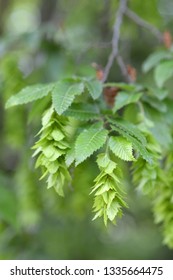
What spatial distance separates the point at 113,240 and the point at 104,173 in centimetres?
375

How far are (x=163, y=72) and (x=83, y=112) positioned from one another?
2.08 feet

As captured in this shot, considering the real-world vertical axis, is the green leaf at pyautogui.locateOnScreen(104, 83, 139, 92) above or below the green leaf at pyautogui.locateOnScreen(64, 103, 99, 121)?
above

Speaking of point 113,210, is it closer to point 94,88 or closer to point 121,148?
point 121,148

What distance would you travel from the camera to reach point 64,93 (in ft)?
5.83

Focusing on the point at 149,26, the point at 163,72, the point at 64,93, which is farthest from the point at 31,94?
the point at 149,26

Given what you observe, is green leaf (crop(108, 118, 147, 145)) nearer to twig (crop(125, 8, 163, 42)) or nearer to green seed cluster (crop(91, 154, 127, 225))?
green seed cluster (crop(91, 154, 127, 225))

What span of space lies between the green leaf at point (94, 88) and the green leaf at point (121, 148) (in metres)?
0.29

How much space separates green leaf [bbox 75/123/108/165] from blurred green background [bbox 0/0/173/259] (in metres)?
0.38

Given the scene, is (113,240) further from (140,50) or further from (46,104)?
(46,104)

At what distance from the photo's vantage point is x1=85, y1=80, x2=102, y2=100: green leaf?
1.86 meters

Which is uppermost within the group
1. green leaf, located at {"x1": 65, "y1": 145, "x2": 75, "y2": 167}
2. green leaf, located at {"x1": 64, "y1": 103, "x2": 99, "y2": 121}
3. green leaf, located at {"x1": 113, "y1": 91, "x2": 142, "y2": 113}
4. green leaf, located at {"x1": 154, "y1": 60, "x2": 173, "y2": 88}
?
green leaf, located at {"x1": 154, "y1": 60, "x2": 173, "y2": 88}

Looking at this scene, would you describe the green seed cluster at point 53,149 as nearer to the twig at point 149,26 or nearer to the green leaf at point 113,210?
the green leaf at point 113,210

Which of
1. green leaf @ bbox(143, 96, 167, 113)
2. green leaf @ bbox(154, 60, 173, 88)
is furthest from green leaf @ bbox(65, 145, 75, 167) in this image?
green leaf @ bbox(154, 60, 173, 88)

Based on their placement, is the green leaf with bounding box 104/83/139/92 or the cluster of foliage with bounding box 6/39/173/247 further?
the green leaf with bounding box 104/83/139/92
